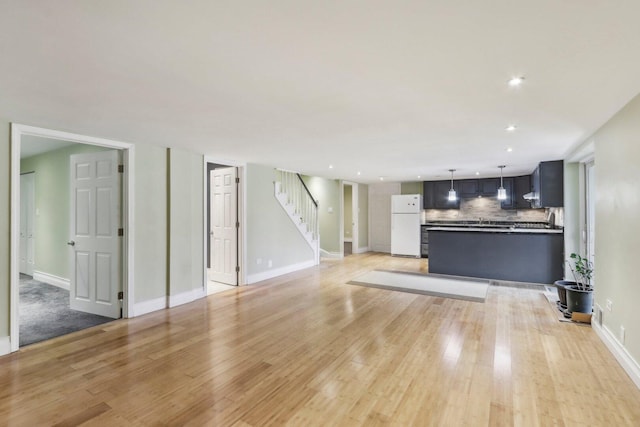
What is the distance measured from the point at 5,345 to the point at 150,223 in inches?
73.2

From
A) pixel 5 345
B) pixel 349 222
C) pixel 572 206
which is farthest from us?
pixel 349 222

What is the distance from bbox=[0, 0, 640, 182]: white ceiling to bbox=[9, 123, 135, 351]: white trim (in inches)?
8.3

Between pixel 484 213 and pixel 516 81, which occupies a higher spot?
pixel 516 81

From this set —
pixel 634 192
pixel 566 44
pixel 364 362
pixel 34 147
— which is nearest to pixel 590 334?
pixel 634 192

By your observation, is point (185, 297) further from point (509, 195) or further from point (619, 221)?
point (509, 195)

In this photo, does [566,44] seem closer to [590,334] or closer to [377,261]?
[590,334]

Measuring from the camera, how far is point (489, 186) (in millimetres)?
8359

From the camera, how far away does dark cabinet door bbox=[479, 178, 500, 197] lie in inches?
327

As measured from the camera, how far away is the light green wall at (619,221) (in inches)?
102

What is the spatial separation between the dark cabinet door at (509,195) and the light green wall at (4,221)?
928 centimetres

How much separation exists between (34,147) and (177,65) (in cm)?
513

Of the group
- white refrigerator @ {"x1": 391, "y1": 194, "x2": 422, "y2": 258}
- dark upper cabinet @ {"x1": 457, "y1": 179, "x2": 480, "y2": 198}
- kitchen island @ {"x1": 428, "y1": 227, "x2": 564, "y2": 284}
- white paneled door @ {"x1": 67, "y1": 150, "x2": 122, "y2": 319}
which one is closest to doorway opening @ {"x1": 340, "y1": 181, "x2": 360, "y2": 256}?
white refrigerator @ {"x1": 391, "y1": 194, "x2": 422, "y2": 258}

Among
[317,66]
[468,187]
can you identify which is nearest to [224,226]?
[317,66]

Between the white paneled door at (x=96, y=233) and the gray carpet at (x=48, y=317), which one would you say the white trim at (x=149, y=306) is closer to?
the white paneled door at (x=96, y=233)
